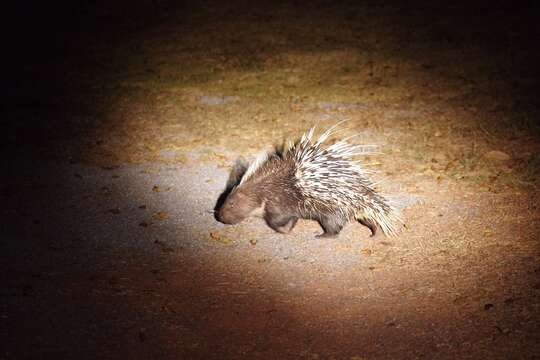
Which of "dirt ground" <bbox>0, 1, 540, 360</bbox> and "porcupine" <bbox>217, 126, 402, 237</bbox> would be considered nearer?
"dirt ground" <bbox>0, 1, 540, 360</bbox>

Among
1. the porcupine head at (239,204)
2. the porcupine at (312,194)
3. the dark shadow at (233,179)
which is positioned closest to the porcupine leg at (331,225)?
the porcupine at (312,194)

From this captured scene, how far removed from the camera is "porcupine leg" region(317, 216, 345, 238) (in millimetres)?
6148

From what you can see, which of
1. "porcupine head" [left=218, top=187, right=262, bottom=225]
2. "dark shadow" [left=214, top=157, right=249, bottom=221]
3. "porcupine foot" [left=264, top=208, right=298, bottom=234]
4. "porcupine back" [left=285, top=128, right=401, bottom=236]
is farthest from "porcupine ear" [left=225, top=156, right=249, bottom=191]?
"porcupine back" [left=285, top=128, right=401, bottom=236]

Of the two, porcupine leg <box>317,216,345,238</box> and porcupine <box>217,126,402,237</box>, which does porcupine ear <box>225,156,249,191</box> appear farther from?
porcupine leg <box>317,216,345,238</box>

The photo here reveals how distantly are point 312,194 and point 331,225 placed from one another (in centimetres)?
42

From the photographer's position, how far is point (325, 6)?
19.7 m

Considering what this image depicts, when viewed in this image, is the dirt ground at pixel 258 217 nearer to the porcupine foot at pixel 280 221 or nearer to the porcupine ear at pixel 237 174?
the porcupine foot at pixel 280 221

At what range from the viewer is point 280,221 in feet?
20.7

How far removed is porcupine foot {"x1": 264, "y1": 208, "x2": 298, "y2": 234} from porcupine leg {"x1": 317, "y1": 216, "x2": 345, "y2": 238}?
0.36m

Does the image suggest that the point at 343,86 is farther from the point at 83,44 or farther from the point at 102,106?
the point at 83,44

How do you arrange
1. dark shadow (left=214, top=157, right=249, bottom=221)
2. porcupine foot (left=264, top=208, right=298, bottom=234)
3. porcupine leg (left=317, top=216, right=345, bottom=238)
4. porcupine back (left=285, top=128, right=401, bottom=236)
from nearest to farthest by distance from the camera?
porcupine back (left=285, top=128, right=401, bottom=236)
porcupine leg (left=317, top=216, right=345, bottom=238)
porcupine foot (left=264, top=208, right=298, bottom=234)
dark shadow (left=214, top=157, right=249, bottom=221)

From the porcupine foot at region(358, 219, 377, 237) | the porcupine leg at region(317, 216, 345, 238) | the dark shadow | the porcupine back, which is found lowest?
the porcupine leg at region(317, 216, 345, 238)

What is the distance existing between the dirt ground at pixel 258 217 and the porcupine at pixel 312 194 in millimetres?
249

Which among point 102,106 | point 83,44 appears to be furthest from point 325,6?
point 102,106
